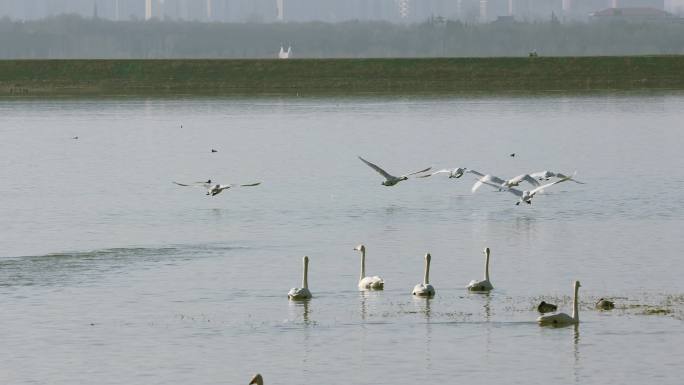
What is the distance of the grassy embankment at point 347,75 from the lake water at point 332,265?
58379 millimetres

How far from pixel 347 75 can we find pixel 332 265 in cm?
10049

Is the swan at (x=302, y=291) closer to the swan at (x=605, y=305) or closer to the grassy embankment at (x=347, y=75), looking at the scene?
the swan at (x=605, y=305)

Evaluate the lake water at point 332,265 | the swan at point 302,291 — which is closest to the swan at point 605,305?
the lake water at point 332,265

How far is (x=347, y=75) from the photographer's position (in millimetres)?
133625

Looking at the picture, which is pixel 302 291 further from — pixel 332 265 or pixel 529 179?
pixel 529 179

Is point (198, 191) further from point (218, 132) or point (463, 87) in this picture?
point (463, 87)

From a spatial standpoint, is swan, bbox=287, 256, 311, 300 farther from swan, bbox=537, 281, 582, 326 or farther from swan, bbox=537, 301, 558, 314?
swan, bbox=537, 281, 582, 326

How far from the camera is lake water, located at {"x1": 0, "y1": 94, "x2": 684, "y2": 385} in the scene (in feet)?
79.7

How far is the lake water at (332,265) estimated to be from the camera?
24297 millimetres

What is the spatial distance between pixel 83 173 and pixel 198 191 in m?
11.2

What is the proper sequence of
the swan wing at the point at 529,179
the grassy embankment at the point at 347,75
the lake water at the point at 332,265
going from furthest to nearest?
the grassy embankment at the point at 347,75
the swan wing at the point at 529,179
the lake water at the point at 332,265

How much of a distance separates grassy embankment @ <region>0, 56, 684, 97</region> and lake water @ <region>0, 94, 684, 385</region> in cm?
5838

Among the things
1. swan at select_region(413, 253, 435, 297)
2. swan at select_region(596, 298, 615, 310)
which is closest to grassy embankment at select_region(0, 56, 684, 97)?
swan at select_region(413, 253, 435, 297)

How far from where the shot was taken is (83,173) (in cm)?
6297
